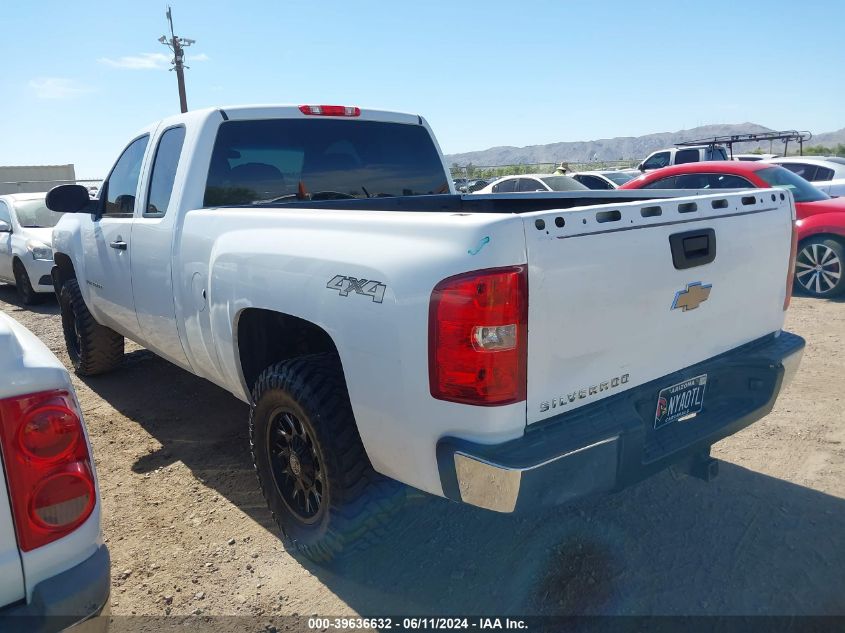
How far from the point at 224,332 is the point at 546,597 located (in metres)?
1.87

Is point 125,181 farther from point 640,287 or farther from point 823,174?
point 823,174

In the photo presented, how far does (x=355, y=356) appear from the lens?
241 centimetres

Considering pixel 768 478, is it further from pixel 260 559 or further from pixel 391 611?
pixel 260 559

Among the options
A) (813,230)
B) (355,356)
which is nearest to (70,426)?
(355,356)

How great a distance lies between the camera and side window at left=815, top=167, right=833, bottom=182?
1225 centimetres

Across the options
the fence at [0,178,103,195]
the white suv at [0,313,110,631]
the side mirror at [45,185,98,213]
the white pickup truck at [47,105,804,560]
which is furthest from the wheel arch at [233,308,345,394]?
the fence at [0,178,103,195]

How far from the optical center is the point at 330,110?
414cm

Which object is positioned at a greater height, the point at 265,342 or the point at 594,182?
the point at 594,182

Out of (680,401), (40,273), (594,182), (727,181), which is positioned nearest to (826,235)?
(727,181)

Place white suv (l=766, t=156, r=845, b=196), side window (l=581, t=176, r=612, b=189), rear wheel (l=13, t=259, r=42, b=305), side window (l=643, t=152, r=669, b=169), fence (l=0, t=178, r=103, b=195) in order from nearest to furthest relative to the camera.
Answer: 1. rear wheel (l=13, t=259, r=42, b=305)
2. white suv (l=766, t=156, r=845, b=196)
3. side window (l=581, t=176, r=612, b=189)
4. side window (l=643, t=152, r=669, b=169)
5. fence (l=0, t=178, r=103, b=195)

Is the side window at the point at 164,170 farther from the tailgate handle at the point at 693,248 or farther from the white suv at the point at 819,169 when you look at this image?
the white suv at the point at 819,169

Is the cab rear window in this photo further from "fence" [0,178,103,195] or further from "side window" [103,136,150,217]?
"fence" [0,178,103,195]

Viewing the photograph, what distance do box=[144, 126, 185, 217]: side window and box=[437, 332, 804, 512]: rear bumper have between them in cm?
258

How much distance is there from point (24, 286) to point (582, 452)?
383 inches
